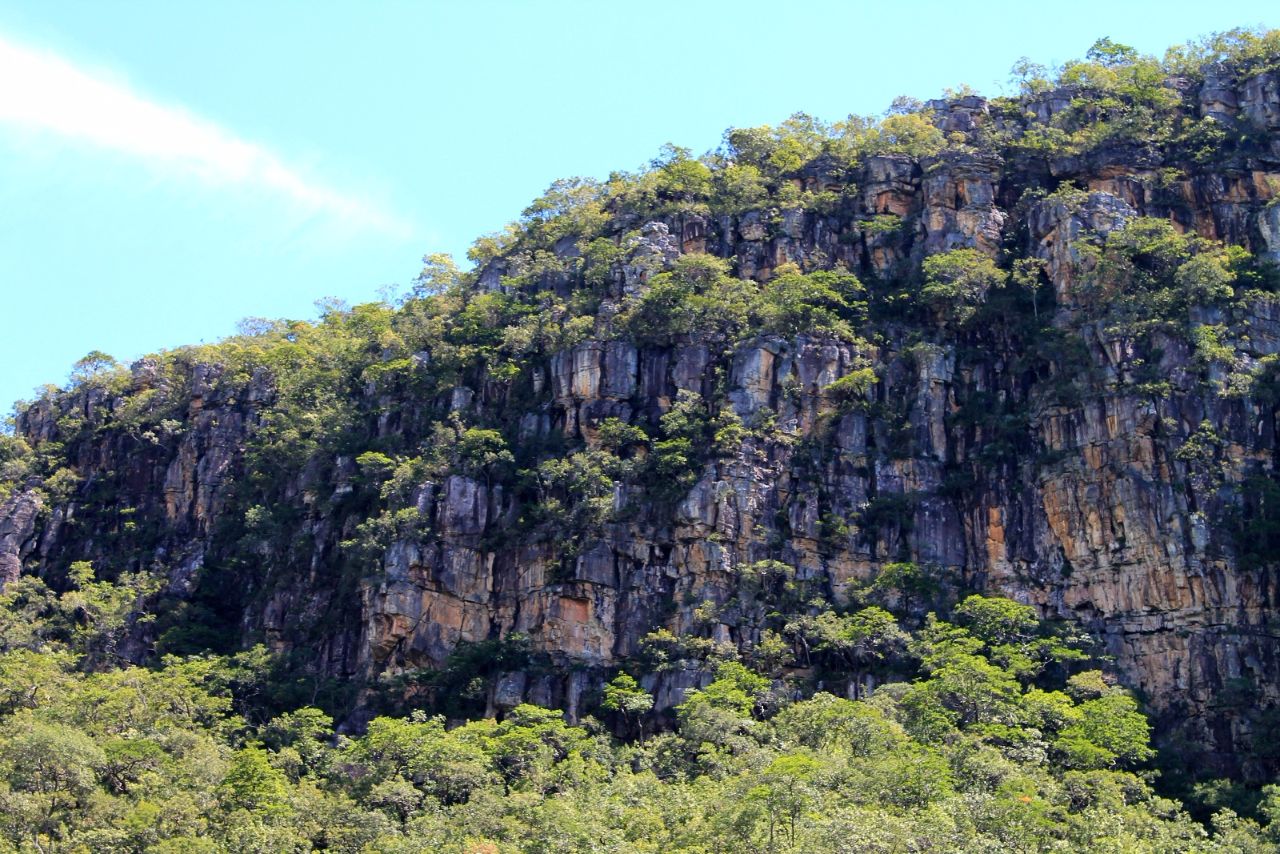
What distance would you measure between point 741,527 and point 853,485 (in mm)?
3829

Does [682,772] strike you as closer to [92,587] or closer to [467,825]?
[467,825]

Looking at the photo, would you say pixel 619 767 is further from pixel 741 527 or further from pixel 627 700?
pixel 741 527

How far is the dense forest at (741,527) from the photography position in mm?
47219

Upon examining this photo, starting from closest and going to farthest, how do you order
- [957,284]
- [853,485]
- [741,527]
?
1. [741,527]
2. [853,485]
3. [957,284]

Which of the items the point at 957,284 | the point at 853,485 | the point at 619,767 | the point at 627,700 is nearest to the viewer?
the point at 619,767

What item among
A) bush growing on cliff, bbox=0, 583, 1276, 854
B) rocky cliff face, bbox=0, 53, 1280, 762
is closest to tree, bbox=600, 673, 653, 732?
bush growing on cliff, bbox=0, 583, 1276, 854

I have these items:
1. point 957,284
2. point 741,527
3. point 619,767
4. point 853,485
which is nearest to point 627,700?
point 619,767

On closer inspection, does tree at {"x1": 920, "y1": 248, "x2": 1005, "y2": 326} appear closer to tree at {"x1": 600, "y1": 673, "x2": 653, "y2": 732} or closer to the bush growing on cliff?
the bush growing on cliff

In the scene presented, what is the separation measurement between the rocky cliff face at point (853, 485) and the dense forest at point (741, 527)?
120mm

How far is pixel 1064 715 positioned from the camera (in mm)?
50281

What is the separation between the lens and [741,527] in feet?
189

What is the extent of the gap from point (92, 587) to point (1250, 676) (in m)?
34.8

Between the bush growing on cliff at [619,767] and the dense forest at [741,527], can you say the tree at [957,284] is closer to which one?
the dense forest at [741,527]

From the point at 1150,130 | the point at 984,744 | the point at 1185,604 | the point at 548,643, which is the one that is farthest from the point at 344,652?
the point at 1150,130
